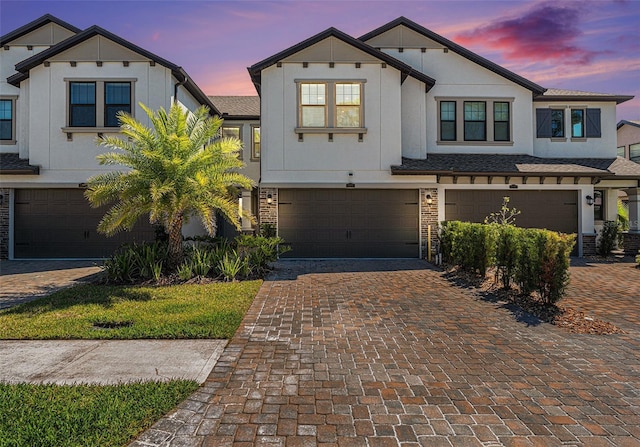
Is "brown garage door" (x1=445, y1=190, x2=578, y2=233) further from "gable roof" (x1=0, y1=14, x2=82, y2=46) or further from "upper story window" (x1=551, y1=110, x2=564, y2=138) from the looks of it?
"gable roof" (x1=0, y1=14, x2=82, y2=46)

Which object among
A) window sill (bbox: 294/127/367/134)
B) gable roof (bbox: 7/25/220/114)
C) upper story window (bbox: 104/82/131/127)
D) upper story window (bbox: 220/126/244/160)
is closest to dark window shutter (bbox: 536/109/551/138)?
window sill (bbox: 294/127/367/134)

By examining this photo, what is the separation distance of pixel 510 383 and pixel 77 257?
15.5 m

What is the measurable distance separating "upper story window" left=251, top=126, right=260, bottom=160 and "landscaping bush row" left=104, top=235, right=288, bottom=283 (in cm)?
957

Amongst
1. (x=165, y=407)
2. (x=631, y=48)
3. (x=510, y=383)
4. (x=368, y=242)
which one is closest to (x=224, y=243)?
(x=368, y=242)

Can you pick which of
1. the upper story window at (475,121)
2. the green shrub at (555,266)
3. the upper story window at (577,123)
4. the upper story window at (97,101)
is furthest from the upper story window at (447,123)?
the upper story window at (97,101)

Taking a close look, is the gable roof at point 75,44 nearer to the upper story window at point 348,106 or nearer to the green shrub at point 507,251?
the upper story window at point 348,106

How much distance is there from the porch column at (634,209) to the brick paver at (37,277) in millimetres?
20399

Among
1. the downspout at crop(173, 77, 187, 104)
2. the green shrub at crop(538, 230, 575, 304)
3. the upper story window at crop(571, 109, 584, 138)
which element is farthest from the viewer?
the upper story window at crop(571, 109, 584, 138)

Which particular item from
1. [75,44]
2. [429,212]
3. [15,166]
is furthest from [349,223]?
[15,166]

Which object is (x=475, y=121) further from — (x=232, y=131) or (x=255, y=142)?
(x=232, y=131)

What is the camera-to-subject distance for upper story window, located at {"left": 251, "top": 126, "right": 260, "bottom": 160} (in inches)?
794

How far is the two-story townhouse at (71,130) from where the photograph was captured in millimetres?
14391

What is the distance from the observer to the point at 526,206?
15.4m

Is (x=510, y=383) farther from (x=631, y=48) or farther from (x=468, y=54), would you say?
(x=468, y=54)
